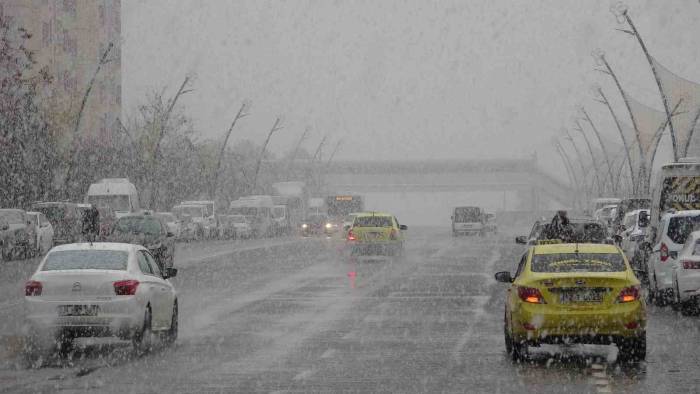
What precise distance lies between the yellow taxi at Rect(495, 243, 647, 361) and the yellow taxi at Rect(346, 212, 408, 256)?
32.0 m

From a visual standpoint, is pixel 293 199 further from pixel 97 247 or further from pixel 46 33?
pixel 97 247

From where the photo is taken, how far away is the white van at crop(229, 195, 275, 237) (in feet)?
278

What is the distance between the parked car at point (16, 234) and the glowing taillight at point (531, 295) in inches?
1288

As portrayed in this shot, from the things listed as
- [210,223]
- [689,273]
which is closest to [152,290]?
[689,273]

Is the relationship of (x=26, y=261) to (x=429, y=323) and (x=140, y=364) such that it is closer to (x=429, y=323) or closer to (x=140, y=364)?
(x=429, y=323)

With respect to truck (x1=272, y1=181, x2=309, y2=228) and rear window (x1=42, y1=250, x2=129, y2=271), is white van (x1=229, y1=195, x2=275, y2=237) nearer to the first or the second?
truck (x1=272, y1=181, x2=309, y2=228)

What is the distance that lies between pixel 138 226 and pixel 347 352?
20.7 m

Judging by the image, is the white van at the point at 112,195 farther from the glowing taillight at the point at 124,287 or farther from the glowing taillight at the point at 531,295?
the glowing taillight at the point at 531,295

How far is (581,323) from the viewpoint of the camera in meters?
16.0

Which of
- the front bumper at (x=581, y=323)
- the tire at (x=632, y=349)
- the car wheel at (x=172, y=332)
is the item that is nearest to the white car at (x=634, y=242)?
the car wheel at (x=172, y=332)

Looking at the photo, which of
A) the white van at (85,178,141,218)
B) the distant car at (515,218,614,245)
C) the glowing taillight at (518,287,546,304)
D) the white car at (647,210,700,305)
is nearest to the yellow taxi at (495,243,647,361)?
the glowing taillight at (518,287,546,304)

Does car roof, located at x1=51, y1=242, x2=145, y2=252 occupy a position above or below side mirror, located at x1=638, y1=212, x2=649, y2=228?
below

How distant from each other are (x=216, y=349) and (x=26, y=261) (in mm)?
30169

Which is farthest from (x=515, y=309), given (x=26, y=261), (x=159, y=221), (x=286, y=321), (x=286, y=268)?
(x=26, y=261)
